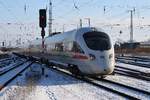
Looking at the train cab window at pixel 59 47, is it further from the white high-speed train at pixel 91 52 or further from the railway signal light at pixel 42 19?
the white high-speed train at pixel 91 52

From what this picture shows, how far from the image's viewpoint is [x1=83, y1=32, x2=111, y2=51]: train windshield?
78.3 ft

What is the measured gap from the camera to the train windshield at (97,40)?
23875mm

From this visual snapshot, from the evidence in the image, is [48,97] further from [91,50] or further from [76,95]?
[91,50]

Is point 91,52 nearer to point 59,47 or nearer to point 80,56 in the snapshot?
point 80,56

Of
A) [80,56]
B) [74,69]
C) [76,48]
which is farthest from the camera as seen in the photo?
[74,69]

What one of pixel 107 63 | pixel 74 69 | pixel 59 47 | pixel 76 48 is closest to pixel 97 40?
pixel 107 63

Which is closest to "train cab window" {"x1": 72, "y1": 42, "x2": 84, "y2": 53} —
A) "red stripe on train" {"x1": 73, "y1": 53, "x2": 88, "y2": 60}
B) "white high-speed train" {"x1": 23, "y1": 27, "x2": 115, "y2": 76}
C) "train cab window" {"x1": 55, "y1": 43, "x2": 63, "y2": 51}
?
"white high-speed train" {"x1": 23, "y1": 27, "x2": 115, "y2": 76}

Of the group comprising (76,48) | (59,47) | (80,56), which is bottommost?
(80,56)

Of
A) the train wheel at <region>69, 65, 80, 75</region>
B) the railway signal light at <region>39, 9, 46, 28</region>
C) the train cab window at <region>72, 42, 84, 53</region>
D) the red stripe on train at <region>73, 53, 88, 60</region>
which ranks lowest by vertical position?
the train wheel at <region>69, 65, 80, 75</region>

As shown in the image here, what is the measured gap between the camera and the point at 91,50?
2367 cm

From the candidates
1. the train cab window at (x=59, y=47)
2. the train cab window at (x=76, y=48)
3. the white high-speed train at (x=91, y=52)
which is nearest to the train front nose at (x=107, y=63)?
the white high-speed train at (x=91, y=52)

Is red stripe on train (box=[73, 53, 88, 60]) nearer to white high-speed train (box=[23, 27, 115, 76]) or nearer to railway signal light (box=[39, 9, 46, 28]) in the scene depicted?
white high-speed train (box=[23, 27, 115, 76])

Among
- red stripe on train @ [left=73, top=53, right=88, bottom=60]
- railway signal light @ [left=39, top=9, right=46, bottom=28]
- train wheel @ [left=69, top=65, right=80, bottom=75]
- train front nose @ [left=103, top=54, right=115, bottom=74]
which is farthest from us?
railway signal light @ [left=39, top=9, right=46, bottom=28]

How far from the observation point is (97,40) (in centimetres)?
2417
